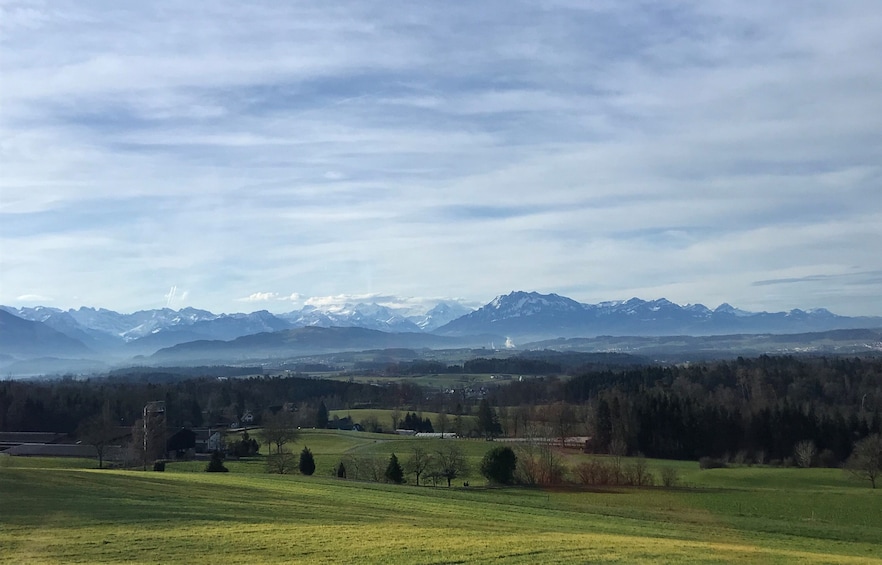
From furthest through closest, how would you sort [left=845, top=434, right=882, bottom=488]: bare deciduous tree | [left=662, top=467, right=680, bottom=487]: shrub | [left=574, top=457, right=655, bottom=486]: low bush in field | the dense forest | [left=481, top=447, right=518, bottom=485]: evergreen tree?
the dense forest
[left=845, top=434, right=882, bottom=488]: bare deciduous tree
[left=574, top=457, right=655, bottom=486]: low bush in field
[left=662, top=467, right=680, bottom=487]: shrub
[left=481, top=447, right=518, bottom=485]: evergreen tree

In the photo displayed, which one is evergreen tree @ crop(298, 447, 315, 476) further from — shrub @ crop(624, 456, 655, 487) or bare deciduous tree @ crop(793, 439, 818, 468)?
bare deciduous tree @ crop(793, 439, 818, 468)

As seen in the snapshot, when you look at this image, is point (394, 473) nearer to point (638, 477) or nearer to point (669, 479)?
point (638, 477)

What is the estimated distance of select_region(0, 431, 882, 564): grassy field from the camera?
17156mm

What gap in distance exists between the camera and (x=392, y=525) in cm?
2270

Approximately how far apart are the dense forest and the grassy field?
36284mm

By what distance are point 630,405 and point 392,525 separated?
67.2m

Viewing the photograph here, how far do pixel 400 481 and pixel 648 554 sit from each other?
116 ft

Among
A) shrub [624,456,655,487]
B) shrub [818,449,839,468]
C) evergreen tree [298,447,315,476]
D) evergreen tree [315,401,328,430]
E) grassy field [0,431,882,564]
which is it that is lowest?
shrub [818,449,839,468]

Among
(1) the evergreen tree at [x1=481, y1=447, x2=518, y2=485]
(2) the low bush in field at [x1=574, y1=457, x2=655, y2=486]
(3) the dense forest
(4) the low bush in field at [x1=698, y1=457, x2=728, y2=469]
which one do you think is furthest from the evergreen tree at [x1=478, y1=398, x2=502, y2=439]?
(1) the evergreen tree at [x1=481, y1=447, x2=518, y2=485]

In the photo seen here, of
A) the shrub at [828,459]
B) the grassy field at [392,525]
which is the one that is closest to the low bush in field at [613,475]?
the grassy field at [392,525]

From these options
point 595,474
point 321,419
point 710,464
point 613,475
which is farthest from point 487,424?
point 613,475

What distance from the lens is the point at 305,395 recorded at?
14775 cm

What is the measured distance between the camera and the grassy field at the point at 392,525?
56.3ft

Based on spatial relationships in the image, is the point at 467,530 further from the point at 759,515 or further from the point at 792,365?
the point at 792,365
